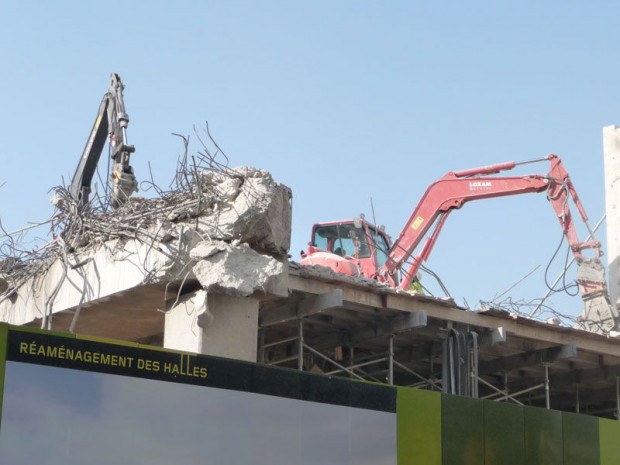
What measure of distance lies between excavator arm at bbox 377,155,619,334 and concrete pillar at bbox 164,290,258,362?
761cm

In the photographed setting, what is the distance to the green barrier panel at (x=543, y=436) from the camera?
1568 cm

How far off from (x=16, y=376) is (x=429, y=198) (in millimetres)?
17472

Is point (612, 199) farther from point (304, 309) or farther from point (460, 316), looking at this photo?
point (304, 309)

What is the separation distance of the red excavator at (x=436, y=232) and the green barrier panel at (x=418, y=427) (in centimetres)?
755

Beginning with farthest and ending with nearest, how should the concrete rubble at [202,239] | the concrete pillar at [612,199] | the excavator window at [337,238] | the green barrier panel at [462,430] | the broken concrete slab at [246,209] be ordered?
the excavator window at [337,238]
the concrete pillar at [612,199]
the green barrier panel at [462,430]
the broken concrete slab at [246,209]
the concrete rubble at [202,239]

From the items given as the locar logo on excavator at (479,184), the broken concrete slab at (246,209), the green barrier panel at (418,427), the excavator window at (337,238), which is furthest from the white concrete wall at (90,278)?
the locar logo on excavator at (479,184)

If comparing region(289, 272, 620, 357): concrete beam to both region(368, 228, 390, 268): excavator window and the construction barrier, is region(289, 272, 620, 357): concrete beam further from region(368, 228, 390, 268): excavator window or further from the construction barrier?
region(368, 228, 390, 268): excavator window

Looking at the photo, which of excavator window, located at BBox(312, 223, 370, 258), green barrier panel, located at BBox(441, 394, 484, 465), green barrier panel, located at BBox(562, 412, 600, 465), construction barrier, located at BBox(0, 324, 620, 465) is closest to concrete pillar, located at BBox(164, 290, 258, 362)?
construction barrier, located at BBox(0, 324, 620, 465)

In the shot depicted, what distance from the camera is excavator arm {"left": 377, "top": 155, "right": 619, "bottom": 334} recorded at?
72.1 feet

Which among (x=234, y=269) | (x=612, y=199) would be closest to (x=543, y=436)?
(x=234, y=269)

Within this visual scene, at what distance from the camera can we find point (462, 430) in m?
14.9

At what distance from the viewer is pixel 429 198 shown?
27.4 meters

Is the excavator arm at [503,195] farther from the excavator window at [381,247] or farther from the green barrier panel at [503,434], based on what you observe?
the green barrier panel at [503,434]

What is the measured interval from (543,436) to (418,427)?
7.52ft
